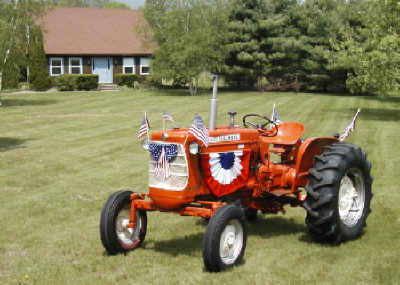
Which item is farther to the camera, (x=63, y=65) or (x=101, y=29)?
(x=101, y=29)

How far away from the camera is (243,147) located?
605 cm

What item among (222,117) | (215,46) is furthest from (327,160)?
(215,46)

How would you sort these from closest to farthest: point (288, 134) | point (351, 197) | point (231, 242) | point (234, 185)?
point (231, 242)
point (234, 185)
point (351, 197)
point (288, 134)

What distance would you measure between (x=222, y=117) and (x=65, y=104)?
913 cm

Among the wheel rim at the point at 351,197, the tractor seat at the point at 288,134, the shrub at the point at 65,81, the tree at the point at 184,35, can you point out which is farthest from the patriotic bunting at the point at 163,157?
the shrub at the point at 65,81

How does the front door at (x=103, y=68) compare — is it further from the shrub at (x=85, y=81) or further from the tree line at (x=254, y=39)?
the tree line at (x=254, y=39)

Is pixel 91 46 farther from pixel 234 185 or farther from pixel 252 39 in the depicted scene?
pixel 234 185

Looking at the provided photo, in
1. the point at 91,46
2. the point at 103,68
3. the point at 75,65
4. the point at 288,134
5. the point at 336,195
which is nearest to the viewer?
the point at 336,195

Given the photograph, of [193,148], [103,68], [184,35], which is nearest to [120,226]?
[193,148]

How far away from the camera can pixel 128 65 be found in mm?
39812

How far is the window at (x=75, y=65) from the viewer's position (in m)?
38.0

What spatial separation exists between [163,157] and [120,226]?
3.63 feet

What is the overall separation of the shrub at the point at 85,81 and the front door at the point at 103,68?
283cm

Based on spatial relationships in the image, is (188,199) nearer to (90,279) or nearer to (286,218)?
(90,279)
